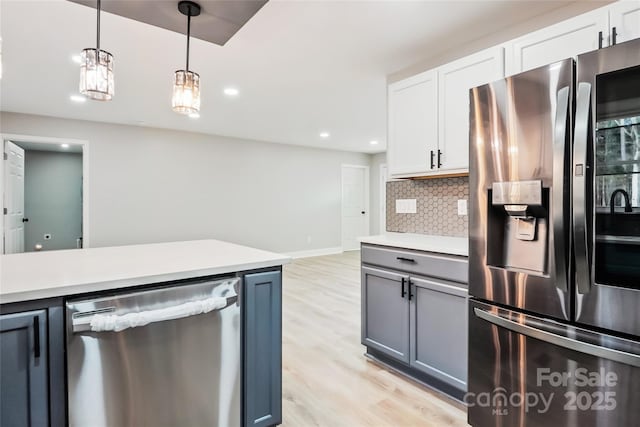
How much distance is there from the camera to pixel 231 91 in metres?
3.72

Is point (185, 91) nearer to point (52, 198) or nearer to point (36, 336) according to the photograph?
point (36, 336)

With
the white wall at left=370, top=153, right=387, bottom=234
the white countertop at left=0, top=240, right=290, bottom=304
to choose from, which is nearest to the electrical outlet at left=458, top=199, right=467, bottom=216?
the white countertop at left=0, top=240, right=290, bottom=304

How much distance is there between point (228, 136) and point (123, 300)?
534 cm

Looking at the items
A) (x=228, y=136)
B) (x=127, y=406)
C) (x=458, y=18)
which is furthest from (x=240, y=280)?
(x=228, y=136)

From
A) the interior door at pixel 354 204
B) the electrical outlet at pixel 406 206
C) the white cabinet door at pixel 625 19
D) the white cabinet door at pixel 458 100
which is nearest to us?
the white cabinet door at pixel 625 19

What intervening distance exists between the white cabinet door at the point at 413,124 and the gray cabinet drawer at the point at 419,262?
2.25 ft

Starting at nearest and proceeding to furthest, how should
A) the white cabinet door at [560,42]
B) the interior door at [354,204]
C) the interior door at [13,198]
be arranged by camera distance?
the white cabinet door at [560,42], the interior door at [13,198], the interior door at [354,204]

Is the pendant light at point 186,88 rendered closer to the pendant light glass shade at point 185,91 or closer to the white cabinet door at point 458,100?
the pendant light glass shade at point 185,91

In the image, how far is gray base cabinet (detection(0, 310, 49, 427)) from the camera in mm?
1090

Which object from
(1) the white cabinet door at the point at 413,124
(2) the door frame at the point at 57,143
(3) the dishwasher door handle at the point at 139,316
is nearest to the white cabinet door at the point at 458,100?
(1) the white cabinet door at the point at 413,124

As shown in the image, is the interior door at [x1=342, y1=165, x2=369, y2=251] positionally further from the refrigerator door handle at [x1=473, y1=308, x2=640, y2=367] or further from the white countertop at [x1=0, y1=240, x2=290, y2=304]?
the refrigerator door handle at [x1=473, y1=308, x2=640, y2=367]

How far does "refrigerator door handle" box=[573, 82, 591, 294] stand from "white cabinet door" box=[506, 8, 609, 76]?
0.69 meters

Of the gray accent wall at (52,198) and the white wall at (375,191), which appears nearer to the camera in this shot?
the gray accent wall at (52,198)

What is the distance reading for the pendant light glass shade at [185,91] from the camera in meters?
1.90
